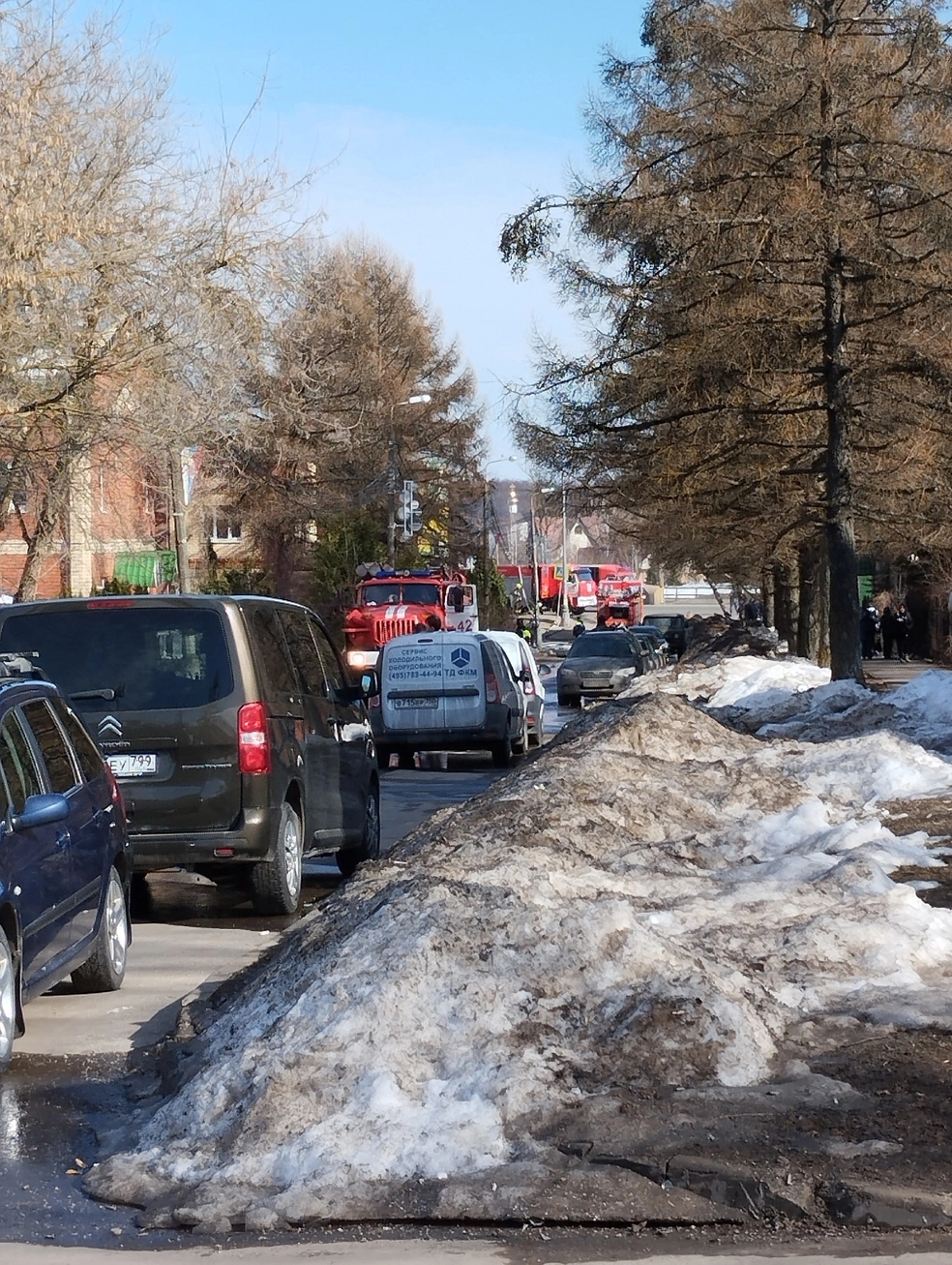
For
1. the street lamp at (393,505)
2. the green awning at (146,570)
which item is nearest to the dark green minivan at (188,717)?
the green awning at (146,570)

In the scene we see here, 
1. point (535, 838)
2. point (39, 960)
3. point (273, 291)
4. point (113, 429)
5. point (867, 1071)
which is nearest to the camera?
point (867, 1071)

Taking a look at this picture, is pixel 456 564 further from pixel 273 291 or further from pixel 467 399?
pixel 273 291

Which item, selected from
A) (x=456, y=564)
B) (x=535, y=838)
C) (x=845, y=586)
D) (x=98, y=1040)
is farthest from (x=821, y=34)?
(x=456, y=564)

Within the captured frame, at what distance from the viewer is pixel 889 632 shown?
46094 millimetres

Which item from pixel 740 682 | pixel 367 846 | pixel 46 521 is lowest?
pixel 367 846

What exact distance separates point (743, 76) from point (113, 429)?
29.3 feet

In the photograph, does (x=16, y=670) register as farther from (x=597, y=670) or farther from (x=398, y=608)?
(x=398, y=608)

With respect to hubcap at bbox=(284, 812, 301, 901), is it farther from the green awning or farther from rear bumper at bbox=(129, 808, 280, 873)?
the green awning

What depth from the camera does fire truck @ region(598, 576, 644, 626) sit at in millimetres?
83625

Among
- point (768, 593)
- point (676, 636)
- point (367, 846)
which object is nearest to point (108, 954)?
point (367, 846)

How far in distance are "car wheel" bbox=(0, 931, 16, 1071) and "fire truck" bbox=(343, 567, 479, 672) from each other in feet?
92.4

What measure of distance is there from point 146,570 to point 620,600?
5091 cm

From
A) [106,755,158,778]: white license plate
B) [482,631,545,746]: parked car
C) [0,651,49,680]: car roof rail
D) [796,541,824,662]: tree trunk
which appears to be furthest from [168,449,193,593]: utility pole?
[0,651,49,680]: car roof rail

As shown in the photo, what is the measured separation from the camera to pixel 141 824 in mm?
9922
